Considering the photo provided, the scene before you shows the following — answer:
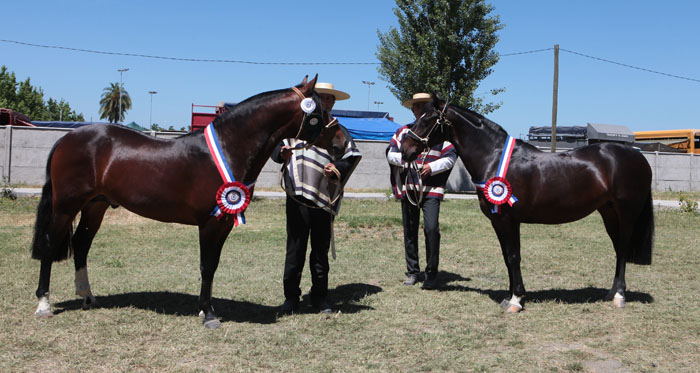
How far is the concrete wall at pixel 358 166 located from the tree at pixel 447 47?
127 inches

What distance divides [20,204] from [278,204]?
6838 mm

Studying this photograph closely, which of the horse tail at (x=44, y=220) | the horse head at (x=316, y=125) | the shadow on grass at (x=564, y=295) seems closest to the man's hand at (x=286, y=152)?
the horse head at (x=316, y=125)

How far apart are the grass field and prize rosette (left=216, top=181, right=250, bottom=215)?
1.09 metres

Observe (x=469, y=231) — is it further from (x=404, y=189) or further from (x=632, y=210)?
(x=632, y=210)

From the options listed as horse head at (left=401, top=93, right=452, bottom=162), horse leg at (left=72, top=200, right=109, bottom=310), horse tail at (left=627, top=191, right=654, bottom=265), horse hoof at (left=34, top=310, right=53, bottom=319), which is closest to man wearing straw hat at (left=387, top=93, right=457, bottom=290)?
horse head at (left=401, top=93, right=452, bottom=162)

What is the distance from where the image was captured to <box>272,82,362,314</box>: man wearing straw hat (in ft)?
17.0

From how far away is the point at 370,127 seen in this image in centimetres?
2542

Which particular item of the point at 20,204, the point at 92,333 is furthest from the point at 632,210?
the point at 20,204

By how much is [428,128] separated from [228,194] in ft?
7.56

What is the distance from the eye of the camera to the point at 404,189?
684cm

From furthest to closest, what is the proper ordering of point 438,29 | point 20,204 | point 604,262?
point 438,29, point 20,204, point 604,262

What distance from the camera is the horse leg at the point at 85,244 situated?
17.3ft

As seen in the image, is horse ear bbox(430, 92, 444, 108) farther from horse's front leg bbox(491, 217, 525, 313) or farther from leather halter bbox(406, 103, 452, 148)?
horse's front leg bbox(491, 217, 525, 313)

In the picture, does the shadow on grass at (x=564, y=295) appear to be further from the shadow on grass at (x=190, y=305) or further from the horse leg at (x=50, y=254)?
the horse leg at (x=50, y=254)
